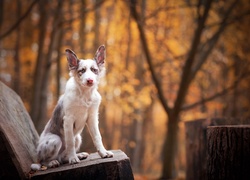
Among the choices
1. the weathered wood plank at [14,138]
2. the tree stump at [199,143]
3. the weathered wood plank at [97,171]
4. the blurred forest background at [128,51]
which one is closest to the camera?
the weathered wood plank at [97,171]

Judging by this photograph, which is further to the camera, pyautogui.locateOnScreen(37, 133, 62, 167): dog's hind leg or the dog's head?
pyautogui.locateOnScreen(37, 133, 62, 167): dog's hind leg

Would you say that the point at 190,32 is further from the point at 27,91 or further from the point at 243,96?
the point at 27,91

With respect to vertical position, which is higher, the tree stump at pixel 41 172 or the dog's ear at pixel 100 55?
the dog's ear at pixel 100 55

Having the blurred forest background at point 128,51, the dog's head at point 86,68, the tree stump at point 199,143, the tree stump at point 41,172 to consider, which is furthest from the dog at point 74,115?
the blurred forest background at point 128,51

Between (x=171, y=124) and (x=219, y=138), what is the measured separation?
5.09 metres

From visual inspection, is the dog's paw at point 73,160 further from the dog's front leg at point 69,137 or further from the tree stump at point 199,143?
the tree stump at point 199,143

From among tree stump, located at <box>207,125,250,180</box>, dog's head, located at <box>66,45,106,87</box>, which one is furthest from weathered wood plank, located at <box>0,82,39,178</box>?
tree stump, located at <box>207,125,250,180</box>

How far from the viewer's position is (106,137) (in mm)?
14656

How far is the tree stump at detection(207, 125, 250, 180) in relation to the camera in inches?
143

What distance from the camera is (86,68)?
435cm

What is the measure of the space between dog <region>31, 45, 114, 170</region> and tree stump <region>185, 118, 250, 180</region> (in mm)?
2692

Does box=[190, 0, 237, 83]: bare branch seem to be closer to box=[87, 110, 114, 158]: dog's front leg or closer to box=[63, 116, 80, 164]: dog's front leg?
box=[87, 110, 114, 158]: dog's front leg

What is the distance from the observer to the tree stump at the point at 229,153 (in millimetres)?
3621

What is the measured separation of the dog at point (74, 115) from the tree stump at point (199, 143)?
2.69 meters
